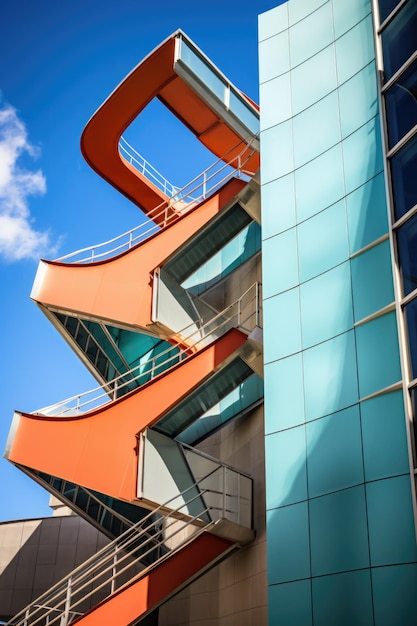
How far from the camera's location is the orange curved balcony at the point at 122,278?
65.5ft

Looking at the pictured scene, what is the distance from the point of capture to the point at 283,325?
49.2 feet

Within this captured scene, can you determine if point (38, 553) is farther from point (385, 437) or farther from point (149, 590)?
point (385, 437)

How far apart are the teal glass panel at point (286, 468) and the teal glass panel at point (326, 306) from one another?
1749 mm

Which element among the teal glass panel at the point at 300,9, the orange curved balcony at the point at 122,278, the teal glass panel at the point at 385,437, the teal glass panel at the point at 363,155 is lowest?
the teal glass panel at the point at 385,437

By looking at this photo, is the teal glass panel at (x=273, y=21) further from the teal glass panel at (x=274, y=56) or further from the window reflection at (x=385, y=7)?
the window reflection at (x=385, y=7)

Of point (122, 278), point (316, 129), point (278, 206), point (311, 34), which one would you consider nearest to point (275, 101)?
point (311, 34)

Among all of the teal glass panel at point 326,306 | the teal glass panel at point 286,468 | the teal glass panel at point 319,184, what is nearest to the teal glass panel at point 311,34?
the teal glass panel at point 319,184

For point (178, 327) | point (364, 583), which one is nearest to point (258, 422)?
point (178, 327)

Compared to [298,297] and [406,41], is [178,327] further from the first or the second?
[406,41]

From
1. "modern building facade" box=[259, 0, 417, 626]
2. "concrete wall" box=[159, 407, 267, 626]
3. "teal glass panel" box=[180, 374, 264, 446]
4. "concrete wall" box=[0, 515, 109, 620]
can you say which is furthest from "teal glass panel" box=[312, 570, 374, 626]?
"concrete wall" box=[0, 515, 109, 620]

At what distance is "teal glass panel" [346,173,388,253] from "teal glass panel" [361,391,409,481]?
3.04 m

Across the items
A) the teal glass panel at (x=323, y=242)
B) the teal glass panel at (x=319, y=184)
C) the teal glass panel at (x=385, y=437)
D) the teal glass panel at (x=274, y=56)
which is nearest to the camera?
the teal glass panel at (x=385, y=437)

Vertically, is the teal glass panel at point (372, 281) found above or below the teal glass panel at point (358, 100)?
below

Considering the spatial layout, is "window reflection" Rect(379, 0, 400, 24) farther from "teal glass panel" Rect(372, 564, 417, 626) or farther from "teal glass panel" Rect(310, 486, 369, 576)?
"teal glass panel" Rect(372, 564, 417, 626)
